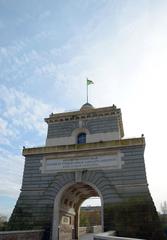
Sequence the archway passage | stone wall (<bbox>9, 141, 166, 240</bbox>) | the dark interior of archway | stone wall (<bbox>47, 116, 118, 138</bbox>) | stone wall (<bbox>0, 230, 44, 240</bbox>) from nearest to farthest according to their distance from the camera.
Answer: stone wall (<bbox>0, 230, 44, 240</bbox>) < stone wall (<bbox>9, 141, 166, 240</bbox>) < the archway passage < the dark interior of archway < stone wall (<bbox>47, 116, 118, 138</bbox>)

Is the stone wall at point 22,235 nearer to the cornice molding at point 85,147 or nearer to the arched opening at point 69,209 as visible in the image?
the arched opening at point 69,209

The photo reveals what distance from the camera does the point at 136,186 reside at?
57.7 feet

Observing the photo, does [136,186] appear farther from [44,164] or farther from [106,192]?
[44,164]

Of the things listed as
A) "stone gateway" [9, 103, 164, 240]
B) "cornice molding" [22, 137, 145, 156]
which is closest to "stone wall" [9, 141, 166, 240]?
"stone gateway" [9, 103, 164, 240]

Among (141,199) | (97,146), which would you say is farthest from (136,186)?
(97,146)

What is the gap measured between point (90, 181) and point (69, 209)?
207 inches

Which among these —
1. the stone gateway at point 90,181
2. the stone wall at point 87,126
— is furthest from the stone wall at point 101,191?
the stone wall at point 87,126

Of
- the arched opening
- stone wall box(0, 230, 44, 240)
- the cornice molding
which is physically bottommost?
stone wall box(0, 230, 44, 240)

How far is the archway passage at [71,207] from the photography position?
19.7m

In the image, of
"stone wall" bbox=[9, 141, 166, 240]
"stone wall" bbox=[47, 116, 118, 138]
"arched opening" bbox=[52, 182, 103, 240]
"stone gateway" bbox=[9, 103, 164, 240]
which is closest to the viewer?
"stone gateway" bbox=[9, 103, 164, 240]

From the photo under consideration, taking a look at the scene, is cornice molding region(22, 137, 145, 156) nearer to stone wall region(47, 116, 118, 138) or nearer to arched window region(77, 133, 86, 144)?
arched window region(77, 133, 86, 144)

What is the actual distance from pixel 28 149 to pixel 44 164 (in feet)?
7.49

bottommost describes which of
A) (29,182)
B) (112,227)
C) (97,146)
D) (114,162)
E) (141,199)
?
(112,227)

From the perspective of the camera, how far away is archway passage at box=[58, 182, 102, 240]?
19.7 m
